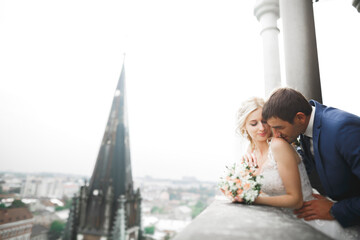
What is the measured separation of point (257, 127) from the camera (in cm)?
193

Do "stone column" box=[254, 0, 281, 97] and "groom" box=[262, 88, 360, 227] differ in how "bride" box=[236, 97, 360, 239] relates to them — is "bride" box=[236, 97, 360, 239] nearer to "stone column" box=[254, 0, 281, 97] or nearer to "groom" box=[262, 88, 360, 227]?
"groom" box=[262, 88, 360, 227]

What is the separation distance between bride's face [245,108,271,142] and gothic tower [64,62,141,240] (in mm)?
24306

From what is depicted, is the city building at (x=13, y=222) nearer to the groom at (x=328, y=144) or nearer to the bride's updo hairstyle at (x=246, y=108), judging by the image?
the bride's updo hairstyle at (x=246, y=108)

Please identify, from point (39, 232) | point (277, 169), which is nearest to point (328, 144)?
point (277, 169)

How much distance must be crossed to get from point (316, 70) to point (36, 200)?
83.7ft

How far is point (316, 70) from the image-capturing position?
2.41 meters

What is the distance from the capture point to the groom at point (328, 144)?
122 centimetres

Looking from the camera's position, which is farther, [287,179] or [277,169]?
[277,169]

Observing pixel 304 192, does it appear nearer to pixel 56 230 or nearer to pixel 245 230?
pixel 245 230

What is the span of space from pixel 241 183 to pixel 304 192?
0.53m

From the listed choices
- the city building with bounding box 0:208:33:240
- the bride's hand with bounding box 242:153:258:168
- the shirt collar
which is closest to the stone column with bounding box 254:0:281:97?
the bride's hand with bounding box 242:153:258:168

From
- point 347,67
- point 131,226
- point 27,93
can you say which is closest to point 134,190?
point 131,226

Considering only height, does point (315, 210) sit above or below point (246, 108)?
below

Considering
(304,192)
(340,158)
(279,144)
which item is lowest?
(304,192)
